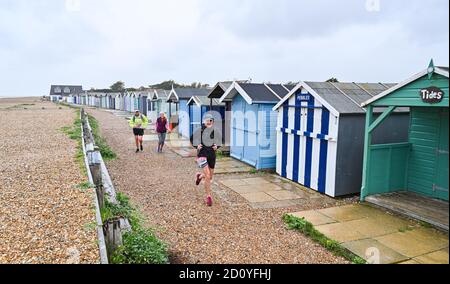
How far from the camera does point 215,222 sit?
6.41 meters

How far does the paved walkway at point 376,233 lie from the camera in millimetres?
5020

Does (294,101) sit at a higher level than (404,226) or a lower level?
higher

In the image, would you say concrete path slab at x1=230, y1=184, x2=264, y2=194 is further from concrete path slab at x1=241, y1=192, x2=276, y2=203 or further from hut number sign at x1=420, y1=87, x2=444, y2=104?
hut number sign at x1=420, y1=87, x2=444, y2=104

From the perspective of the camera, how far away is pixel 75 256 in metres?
4.17

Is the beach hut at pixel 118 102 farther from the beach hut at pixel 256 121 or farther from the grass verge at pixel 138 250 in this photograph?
the grass verge at pixel 138 250

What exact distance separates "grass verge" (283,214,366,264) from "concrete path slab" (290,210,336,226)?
20 cm

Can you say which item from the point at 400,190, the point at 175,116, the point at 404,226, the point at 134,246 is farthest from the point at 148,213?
the point at 175,116

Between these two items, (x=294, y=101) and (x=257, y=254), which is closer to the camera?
(x=257, y=254)

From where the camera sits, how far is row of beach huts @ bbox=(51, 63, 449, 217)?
6930 millimetres

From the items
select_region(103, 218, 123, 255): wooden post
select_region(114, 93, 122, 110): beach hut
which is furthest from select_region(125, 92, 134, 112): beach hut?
select_region(103, 218, 123, 255): wooden post

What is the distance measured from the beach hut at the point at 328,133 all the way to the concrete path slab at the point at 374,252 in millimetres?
2656

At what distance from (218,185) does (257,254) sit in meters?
4.13

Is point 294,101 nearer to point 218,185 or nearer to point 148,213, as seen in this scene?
point 218,185

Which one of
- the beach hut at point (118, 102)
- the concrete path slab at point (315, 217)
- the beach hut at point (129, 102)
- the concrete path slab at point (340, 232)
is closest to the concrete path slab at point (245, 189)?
the concrete path slab at point (315, 217)
